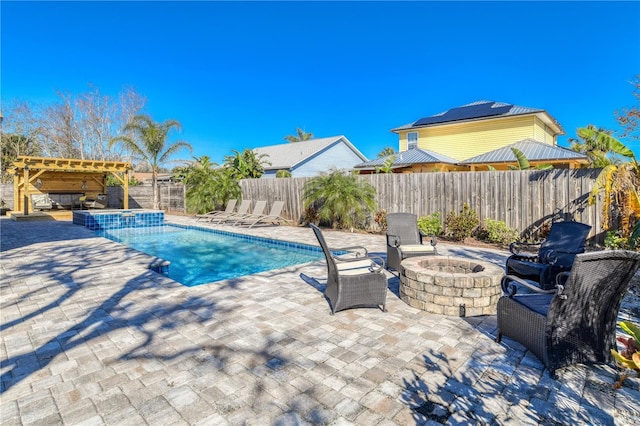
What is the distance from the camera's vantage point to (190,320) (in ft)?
13.2

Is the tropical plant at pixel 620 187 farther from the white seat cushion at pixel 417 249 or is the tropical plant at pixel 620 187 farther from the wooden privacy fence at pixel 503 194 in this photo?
the white seat cushion at pixel 417 249

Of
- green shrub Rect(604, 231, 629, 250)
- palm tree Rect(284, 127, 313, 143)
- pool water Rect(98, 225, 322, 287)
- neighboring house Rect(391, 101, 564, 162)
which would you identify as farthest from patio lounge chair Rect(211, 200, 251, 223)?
palm tree Rect(284, 127, 313, 143)

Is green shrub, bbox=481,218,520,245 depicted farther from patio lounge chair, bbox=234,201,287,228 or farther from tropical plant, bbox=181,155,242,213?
tropical plant, bbox=181,155,242,213

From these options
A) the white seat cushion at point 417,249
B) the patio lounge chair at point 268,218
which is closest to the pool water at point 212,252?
the patio lounge chair at point 268,218

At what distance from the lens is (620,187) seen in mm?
7555

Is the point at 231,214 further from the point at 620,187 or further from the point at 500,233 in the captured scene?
the point at 620,187

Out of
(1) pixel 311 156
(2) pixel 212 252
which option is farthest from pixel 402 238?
(1) pixel 311 156

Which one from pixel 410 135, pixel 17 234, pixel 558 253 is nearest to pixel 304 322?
pixel 558 253

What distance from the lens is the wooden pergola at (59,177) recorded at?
53.8 feet

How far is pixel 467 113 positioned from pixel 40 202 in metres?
24.6

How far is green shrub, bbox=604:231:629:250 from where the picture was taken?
7379 millimetres

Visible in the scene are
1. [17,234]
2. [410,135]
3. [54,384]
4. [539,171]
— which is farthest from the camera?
[410,135]

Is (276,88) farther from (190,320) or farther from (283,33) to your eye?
(190,320)

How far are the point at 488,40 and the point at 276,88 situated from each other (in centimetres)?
1750
